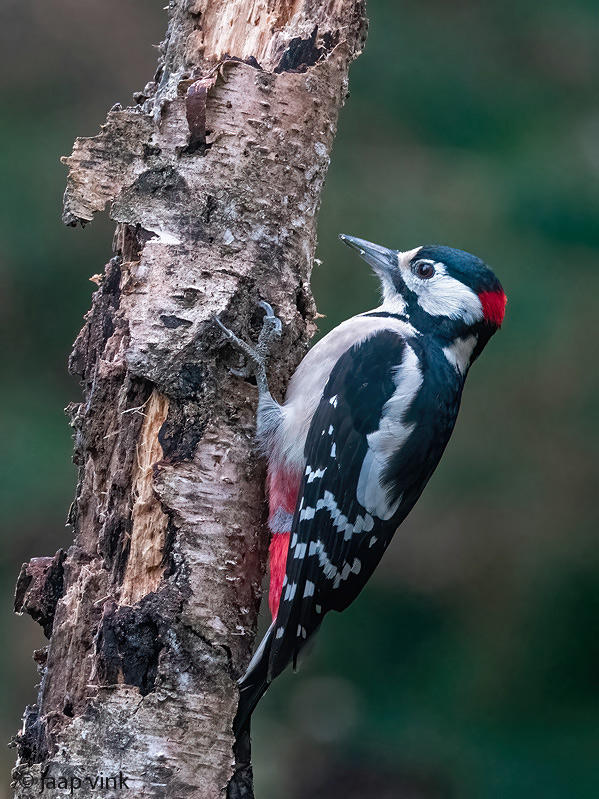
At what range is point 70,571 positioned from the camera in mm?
2209

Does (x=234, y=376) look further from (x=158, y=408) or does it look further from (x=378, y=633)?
(x=378, y=633)

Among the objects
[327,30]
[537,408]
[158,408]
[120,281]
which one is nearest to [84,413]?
[158,408]

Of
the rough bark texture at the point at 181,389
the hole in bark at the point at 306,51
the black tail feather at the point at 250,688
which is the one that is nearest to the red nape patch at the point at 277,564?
the rough bark texture at the point at 181,389

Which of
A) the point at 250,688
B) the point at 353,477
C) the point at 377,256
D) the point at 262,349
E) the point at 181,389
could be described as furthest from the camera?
the point at 377,256

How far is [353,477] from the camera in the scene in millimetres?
2582

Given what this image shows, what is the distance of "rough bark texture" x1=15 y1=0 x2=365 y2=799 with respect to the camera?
204cm

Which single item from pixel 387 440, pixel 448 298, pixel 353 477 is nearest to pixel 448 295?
pixel 448 298

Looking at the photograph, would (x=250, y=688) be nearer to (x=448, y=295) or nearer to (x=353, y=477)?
(x=353, y=477)

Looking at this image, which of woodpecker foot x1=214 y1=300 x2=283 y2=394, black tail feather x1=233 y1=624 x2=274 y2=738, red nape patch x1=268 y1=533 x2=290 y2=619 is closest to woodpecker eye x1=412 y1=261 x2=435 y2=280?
woodpecker foot x1=214 y1=300 x2=283 y2=394

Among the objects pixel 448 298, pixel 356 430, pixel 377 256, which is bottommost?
pixel 356 430

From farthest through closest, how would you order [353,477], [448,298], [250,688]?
[448,298] → [353,477] → [250,688]

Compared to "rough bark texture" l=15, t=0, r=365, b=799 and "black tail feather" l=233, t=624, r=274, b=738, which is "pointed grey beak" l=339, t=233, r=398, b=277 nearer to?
"rough bark texture" l=15, t=0, r=365, b=799

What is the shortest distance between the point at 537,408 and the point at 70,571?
102 inches

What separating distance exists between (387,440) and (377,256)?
696 mm
